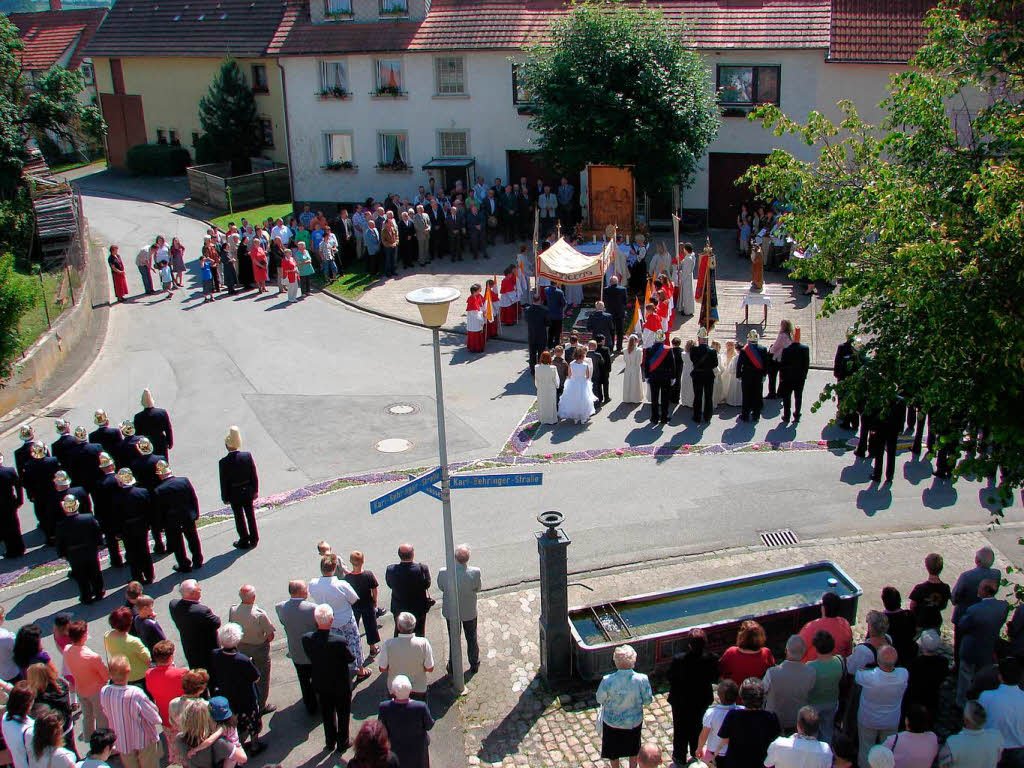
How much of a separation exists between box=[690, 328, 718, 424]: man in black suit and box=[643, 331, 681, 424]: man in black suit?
0.37 m

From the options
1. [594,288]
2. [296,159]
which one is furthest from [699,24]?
[296,159]

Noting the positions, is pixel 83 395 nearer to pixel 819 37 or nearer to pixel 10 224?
pixel 10 224

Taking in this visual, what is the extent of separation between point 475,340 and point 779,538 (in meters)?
9.55

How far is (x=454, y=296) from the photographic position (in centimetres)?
987

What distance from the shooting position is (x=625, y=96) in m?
26.1

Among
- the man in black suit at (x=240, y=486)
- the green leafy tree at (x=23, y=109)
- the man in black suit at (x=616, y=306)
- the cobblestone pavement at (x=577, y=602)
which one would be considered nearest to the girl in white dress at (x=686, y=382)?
the man in black suit at (x=616, y=306)

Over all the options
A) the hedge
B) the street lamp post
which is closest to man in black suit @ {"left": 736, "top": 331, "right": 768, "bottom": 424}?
the street lamp post

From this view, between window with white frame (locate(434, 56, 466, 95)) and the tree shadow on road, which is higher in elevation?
window with white frame (locate(434, 56, 466, 95))

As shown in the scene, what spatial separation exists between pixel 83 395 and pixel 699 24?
19560mm

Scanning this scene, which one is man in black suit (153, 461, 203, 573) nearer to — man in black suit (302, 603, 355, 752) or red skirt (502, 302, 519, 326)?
man in black suit (302, 603, 355, 752)

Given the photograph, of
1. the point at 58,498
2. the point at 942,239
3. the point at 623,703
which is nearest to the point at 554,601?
the point at 623,703

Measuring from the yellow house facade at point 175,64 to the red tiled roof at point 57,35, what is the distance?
6.10 meters

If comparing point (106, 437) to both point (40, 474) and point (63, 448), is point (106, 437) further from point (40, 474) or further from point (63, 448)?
point (40, 474)

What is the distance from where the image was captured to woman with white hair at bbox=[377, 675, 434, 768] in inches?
328
